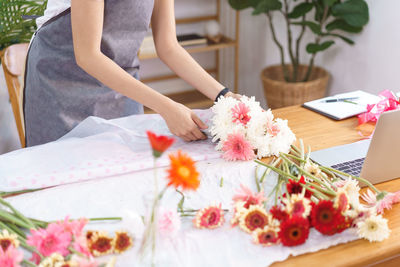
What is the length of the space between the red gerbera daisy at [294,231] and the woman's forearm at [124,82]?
1.76ft

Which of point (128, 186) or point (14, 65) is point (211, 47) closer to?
point (14, 65)

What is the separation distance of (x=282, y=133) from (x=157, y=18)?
2.27ft

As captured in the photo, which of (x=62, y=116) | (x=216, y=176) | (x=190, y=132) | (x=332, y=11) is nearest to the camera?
(x=216, y=176)

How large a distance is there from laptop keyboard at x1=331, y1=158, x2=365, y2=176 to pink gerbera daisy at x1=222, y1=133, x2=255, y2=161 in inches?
9.1

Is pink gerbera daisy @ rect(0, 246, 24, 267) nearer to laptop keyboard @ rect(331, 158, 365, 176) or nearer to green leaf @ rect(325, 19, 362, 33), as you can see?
laptop keyboard @ rect(331, 158, 365, 176)

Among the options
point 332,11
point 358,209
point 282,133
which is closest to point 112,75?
point 282,133

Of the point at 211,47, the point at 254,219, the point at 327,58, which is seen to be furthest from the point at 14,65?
the point at 327,58

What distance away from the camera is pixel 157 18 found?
169 cm

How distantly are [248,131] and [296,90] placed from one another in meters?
2.04

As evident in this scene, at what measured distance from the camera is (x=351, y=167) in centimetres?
127

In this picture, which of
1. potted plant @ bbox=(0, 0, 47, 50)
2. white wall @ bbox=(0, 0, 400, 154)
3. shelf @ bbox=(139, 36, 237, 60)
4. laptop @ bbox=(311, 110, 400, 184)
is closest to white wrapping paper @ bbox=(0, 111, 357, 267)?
laptop @ bbox=(311, 110, 400, 184)

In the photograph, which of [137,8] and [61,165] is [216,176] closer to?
[61,165]

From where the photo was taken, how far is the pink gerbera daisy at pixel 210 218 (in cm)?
99

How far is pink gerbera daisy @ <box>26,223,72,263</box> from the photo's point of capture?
86 centimetres
